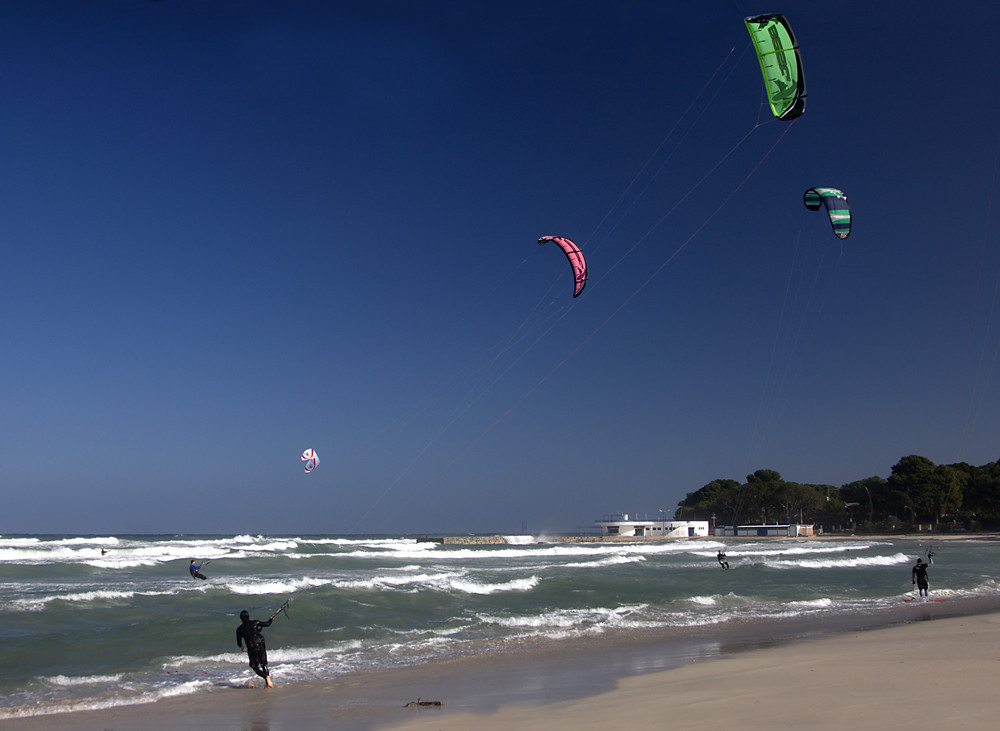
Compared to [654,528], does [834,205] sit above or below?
above

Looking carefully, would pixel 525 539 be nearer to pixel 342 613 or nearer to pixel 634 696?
pixel 342 613

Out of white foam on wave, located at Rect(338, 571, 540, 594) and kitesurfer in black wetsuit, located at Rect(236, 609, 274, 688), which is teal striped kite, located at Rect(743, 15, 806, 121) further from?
white foam on wave, located at Rect(338, 571, 540, 594)

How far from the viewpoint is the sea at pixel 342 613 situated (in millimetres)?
10234

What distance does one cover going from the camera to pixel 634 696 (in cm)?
802

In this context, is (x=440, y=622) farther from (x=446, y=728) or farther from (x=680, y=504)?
(x=680, y=504)

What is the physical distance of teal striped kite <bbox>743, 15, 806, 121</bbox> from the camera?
1062 cm

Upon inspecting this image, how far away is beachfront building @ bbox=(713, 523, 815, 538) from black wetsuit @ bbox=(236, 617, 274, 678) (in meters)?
77.2

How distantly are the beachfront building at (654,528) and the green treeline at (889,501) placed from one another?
12901 mm

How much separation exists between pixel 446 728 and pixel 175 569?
25919 mm

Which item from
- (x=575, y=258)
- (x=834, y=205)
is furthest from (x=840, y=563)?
(x=575, y=258)

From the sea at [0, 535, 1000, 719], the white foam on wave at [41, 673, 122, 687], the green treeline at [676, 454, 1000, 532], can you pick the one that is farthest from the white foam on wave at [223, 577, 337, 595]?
the green treeline at [676, 454, 1000, 532]

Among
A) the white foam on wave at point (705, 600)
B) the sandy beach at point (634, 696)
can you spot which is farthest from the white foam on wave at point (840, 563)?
the sandy beach at point (634, 696)

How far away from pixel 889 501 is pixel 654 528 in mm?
24616

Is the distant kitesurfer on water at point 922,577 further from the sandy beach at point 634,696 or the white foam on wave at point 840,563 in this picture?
the white foam on wave at point 840,563
